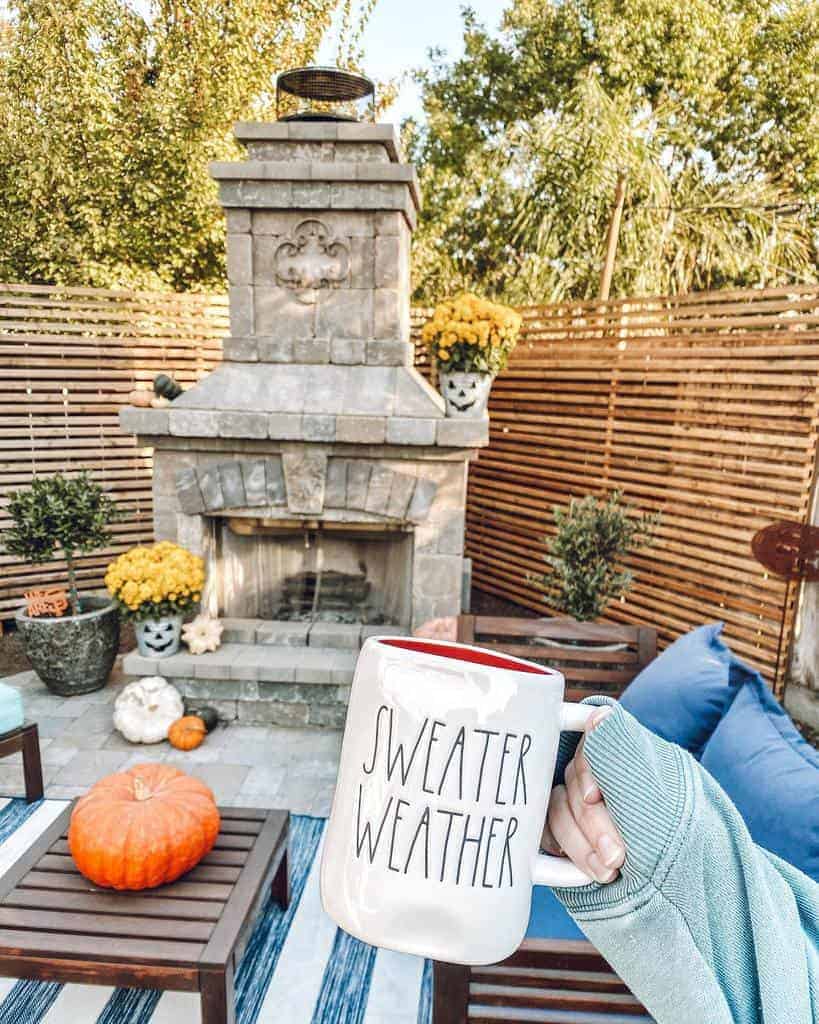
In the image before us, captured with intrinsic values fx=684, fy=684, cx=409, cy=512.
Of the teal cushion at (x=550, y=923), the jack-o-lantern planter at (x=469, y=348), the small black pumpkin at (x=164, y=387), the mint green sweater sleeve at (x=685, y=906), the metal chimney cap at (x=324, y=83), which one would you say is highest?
the metal chimney cap at (x=324, y=83)

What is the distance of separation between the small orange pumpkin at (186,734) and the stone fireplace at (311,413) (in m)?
0.26

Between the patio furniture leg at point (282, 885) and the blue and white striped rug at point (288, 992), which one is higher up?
the patio furniture leg at point (282, 885)

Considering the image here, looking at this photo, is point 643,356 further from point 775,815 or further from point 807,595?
point 775,815

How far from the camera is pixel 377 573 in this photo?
4465 mm

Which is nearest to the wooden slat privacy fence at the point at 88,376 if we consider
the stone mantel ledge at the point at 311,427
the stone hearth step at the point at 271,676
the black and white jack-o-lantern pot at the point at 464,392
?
the stone mantel ledge at the point at 311,427

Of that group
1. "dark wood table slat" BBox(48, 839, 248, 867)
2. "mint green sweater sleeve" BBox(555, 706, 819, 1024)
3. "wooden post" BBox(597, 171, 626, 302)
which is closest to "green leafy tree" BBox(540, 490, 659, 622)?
"dark wood table slat" BBox(48, 839, 248, 867)

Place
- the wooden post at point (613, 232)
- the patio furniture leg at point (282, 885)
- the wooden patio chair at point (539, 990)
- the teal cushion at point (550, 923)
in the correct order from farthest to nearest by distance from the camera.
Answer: the wooden post at point (613, 232) < the patio furniture leg at point (282, 885) < the teal cushion at point (550, 923) < the wooden patio chair at point (539, 990)

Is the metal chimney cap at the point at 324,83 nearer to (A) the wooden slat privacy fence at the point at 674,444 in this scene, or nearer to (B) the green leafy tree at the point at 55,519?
(A) the wooden slat privacy fence at the point at 674,444

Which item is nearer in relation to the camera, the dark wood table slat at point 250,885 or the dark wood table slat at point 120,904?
the dark wood table slat at point 250,885

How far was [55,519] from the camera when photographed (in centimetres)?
397

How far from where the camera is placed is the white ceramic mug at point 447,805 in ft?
1.82

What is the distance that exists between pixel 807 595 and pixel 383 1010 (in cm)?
329

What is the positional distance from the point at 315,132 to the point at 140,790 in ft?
11.1

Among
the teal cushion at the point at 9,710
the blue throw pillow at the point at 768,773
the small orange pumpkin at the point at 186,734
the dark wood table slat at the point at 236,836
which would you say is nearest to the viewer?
the blue throw pillow at the point at 768,773
